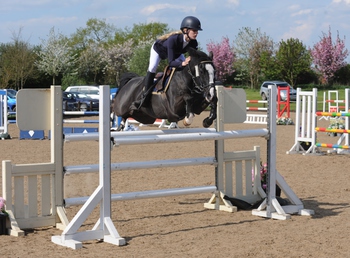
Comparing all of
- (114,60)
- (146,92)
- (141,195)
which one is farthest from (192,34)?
(114,60)

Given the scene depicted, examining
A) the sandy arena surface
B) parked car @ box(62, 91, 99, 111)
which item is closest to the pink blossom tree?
parked car @ box(62, 91, 99, 111)

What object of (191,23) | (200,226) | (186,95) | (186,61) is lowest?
(200,226)

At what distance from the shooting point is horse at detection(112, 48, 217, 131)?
Result: 6438 millimetres

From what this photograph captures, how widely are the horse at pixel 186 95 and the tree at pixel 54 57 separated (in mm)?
40431

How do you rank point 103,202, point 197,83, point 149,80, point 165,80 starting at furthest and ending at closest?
point 149,80
point 165,80
point 197,83
point 103,202

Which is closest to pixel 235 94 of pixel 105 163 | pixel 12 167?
pixel 105 163

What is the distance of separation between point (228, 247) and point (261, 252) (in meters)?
0.33

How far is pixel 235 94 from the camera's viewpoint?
7.09 m

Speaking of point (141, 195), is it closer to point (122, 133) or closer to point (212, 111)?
point (122, 133)

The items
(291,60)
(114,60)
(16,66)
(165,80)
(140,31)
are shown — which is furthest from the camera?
(140,31)

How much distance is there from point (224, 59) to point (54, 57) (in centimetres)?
1589

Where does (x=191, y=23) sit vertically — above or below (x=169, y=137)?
above

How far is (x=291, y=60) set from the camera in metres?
50.3

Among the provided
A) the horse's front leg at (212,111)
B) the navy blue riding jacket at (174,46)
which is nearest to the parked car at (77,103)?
the navy blue riding jacket at (174,46)
